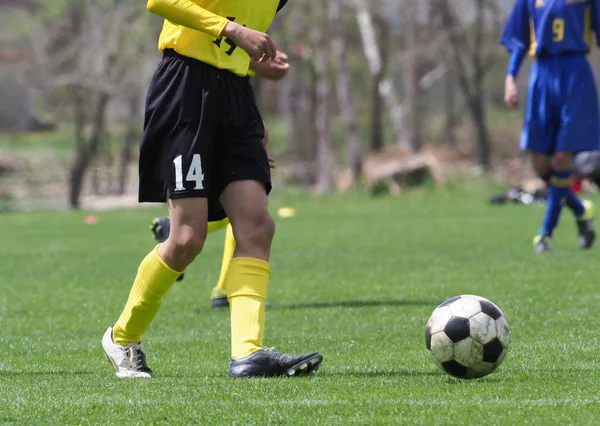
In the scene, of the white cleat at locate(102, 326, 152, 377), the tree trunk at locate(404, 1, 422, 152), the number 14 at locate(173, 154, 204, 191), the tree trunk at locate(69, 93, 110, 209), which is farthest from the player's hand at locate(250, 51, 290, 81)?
the tree trunk at locate(404, 1, 422, 152)

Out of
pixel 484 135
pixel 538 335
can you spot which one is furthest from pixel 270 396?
pixel 484 135

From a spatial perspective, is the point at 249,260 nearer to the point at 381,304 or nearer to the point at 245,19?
the point at 245,19

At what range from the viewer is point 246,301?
5.20 meters

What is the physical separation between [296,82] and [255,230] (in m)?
57.3

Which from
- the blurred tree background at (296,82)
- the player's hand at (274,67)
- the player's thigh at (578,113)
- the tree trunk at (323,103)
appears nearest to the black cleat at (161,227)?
the player's hand at (274,67)

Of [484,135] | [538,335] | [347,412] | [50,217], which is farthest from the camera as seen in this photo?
[484,135]

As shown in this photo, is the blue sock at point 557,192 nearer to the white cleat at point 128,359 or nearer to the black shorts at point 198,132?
the black shorts at point 198,132

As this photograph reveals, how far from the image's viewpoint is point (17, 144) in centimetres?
5962

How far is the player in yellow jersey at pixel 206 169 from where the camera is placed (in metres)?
5.09

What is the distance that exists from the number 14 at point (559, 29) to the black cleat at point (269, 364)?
638 cm

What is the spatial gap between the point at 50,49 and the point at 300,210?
2222 cm

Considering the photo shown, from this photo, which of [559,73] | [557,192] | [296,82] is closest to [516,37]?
[559,73]

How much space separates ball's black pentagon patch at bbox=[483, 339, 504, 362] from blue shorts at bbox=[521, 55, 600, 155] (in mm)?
6070

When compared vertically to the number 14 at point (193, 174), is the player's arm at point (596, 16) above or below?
above
